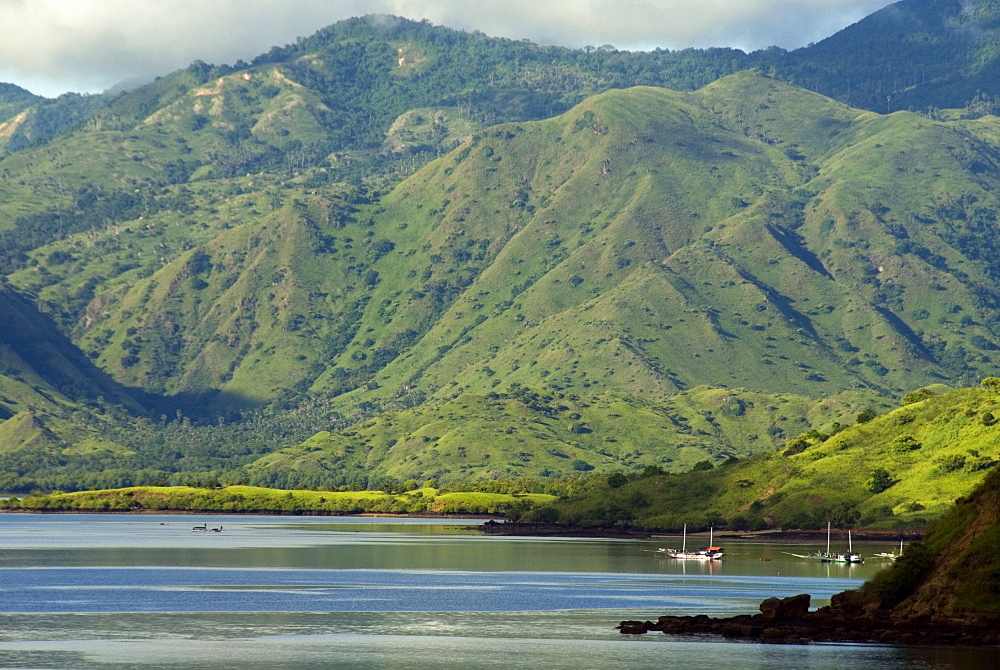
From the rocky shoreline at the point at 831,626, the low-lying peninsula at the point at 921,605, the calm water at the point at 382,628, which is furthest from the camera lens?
the low-lying peninsula at the point at 921,605

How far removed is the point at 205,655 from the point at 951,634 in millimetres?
59943

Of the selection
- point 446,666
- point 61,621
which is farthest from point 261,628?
point 446,666

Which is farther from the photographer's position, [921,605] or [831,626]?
[831,626]

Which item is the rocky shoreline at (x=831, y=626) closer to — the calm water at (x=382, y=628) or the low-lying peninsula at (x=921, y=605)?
the low-lying peninsula at (x=921, y=605)

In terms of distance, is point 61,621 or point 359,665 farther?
point 61,621

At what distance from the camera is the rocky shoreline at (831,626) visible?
121 meters

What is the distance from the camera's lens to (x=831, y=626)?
130875mm

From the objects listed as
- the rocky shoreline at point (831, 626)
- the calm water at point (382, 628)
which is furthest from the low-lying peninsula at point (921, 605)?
the calm water at point (382, 628)

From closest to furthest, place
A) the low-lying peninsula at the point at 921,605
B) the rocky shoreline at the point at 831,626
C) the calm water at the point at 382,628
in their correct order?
the calm water at the point at 382,628
the rocky shoreline at the point at 831,626
the low-lying peninsula at the point at 921,605

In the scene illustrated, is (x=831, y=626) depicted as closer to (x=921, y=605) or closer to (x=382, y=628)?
(x=921, y=605)

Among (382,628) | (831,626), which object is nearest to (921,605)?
(831,626)

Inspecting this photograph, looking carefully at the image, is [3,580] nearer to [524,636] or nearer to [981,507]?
[524,636]

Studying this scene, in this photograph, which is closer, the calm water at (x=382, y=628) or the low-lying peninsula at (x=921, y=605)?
the calm water at (x=382, y=628)

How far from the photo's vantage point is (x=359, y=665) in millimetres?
117500
